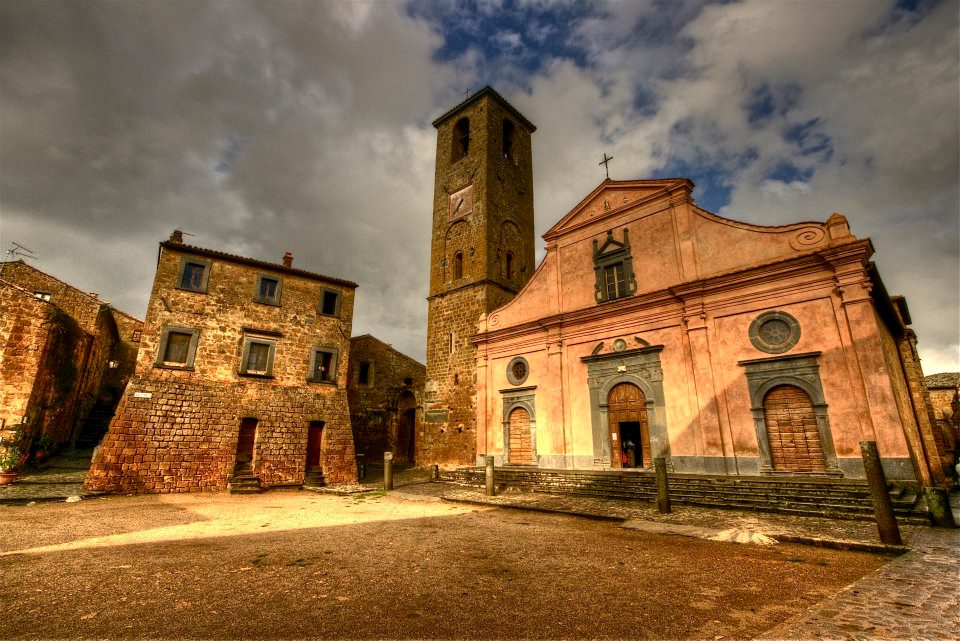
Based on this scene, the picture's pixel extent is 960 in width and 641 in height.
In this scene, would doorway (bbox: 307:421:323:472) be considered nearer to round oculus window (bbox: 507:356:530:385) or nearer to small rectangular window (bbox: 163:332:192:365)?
small rectangular window (bbox: 163:332:192:365)

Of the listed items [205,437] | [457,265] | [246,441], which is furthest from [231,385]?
[457,265]

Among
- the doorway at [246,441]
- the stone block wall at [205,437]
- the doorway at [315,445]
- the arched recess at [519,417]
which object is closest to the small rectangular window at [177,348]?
the stone block wall at [205,437]

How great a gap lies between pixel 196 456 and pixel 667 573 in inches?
656

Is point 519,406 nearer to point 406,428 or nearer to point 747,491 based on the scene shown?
point 747,491

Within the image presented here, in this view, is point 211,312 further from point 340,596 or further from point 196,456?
point 340,596

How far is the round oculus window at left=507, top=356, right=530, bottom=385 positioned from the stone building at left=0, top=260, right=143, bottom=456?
16977 mm

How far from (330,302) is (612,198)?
518 inches

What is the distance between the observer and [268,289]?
1912 cm

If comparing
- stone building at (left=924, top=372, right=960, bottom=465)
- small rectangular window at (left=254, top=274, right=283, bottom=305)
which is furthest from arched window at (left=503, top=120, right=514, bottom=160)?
stone building at (left=924, top=372, right=960, bottom=465)

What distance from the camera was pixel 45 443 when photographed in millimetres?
15945

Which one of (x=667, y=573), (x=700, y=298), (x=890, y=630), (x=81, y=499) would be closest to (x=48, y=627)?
(x=667, y=573)

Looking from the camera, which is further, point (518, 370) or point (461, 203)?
point (461, 203)

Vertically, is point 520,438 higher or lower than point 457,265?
lower

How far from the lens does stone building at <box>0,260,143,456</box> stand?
15.0 meters
